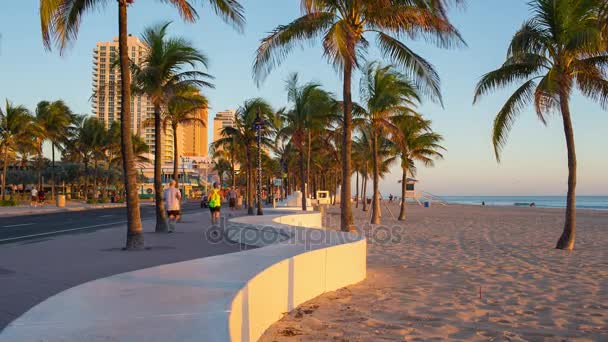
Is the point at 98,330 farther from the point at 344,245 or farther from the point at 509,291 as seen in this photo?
the point at 509,291

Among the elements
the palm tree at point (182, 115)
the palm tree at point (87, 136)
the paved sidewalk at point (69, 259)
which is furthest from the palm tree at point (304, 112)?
the palm tree at point (87, 136)

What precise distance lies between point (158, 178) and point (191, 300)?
39.7 ft

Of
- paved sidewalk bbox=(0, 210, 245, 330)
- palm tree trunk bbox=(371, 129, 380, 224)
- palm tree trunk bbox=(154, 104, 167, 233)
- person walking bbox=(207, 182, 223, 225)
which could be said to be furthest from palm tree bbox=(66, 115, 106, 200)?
paved sidewalk bbox=(0, 210, 245, 330)

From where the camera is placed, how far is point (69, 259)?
33.6ft

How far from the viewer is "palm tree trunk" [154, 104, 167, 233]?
15.8 metres

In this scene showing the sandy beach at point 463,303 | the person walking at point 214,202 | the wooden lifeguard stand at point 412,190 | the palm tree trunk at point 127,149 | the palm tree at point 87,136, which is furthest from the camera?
the palm tree at point 87,136

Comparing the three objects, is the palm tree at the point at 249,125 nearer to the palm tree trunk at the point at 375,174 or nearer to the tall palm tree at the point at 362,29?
the palm tree trunk at the point at 375,174

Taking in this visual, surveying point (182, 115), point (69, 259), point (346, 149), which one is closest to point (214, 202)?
point (182, 115)

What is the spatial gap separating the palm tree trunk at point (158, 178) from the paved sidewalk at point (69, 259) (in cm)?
104

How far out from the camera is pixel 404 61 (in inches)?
518

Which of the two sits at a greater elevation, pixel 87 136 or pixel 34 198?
pixel 87 136

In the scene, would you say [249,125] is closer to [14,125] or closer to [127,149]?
[127,149]

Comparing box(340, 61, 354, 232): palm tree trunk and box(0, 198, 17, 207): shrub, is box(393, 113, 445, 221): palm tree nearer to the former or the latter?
box(340, 61, 354, 232): palm tree trunk

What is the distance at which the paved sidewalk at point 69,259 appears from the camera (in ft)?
22.0
